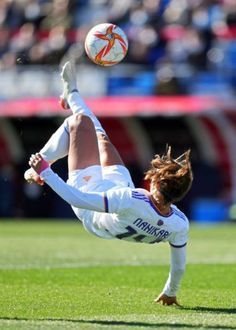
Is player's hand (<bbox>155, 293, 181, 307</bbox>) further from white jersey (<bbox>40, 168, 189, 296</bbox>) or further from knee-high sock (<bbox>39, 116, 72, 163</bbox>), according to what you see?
knee-high sock (<bbox>39, 116, 72, 163</bbox>)

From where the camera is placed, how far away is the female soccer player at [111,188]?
9.54 m

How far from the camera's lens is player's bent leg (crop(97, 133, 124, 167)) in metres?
10.8

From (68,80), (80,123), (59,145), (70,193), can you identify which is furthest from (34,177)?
(68,80)

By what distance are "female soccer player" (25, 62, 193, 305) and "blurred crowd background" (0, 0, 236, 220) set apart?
16.6 m

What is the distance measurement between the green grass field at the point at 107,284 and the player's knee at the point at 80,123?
1.74 metres

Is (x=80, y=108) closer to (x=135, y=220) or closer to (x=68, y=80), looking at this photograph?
(x=68, y=80)

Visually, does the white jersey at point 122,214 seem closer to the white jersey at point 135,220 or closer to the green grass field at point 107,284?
the white jersey at point 135,220

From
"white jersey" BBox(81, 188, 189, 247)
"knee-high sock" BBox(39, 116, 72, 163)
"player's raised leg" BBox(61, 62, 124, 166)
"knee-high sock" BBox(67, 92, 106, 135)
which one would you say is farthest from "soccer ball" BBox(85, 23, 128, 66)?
"white jersey" BBox(81, 188, 189, 247)

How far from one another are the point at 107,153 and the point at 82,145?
382 mm

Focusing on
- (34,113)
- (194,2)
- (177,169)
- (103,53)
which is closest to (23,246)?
(103,53)

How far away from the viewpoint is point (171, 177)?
31.9 feet

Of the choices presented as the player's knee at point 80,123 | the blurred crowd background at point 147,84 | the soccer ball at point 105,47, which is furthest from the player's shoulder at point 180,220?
the blurred crowd background at point 147,84

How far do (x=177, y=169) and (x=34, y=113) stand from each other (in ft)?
64.4

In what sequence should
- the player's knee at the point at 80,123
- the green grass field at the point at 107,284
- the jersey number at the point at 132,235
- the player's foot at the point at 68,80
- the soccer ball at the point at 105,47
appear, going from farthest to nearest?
1. the soccer ball at the point at 105,47
2. the player's foot at the point at 68,80
3. the player's knee at the point at 80,123
4. the jersey number at the point at 132,235
5. the green grass field at the point at 107,284
